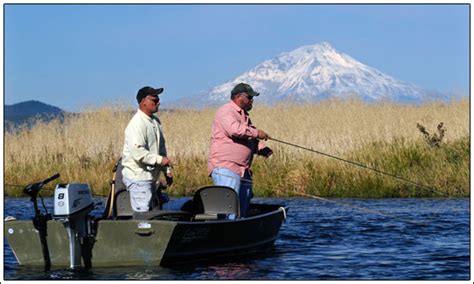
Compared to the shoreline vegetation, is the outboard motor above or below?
below

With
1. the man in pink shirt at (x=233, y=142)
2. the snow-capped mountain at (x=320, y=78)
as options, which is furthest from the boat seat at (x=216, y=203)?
the snow-capped mountain at (x=320, y=78)

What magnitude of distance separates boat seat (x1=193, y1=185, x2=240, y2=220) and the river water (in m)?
0.47

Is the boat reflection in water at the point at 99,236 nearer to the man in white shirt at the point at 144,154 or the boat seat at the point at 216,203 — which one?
the man in white shirt at the point at 144,154

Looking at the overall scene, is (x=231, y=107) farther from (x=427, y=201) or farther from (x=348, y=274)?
(x=427, y=201)

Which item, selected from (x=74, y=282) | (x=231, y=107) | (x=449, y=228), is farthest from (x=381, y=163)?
(x=74, y=282)

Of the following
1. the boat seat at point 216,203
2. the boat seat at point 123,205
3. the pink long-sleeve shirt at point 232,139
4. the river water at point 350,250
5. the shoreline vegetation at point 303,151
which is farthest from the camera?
the shoreline vegetation at point 303,151

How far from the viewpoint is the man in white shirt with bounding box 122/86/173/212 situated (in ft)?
36.7

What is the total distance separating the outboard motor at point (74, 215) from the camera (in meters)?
11.2

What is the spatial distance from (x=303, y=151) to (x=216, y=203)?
8217 millimetres

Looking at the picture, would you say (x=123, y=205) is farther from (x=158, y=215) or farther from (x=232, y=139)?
(x=232, y=139)

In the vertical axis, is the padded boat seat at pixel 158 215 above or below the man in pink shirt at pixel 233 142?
below

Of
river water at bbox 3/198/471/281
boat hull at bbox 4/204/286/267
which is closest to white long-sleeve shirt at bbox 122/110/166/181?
boat hull at bbox 4/204/286/267

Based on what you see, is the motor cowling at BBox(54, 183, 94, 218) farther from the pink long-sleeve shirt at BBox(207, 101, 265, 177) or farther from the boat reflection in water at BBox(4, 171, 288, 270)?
Answer: the pink long-sleeve shirt at BBox(207, 101, 265, 177)

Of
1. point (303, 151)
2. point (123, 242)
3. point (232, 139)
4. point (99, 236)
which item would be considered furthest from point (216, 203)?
point (303, 151)
